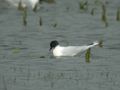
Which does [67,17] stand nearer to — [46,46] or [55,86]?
[46,46]

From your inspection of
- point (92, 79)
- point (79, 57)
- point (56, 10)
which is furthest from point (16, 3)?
point (92, 79)

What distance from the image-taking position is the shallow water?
12047 mm

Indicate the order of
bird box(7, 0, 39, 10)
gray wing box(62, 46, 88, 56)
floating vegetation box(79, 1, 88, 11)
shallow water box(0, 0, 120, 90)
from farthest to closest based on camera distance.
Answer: bird box(7, 0, 39, 10) → floating vegetation box(79, 1, 88, 11) → gray wing box(62, 46, 88, 56) → shallow water box(0, 0, 120, 90)

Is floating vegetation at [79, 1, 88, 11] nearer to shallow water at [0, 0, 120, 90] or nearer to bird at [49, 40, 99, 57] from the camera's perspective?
shallow water at [0, 0, 120, 90]

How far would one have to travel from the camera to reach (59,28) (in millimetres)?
18641

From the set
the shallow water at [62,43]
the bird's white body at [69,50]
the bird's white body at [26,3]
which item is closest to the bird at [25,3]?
the bird's white body at [26,3]

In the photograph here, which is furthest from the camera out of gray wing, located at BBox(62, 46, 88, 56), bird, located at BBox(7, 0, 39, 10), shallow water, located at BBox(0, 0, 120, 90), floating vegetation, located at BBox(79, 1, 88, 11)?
bird, located at BBox(7, 0, 39, 10)

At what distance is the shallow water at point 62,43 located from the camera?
1205 centimetres

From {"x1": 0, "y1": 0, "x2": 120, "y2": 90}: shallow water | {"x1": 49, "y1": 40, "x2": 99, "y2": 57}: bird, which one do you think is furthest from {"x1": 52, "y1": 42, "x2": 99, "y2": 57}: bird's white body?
{"x1": 0, "y1": 0, "x2": 120, "y2": 90}: shallow water

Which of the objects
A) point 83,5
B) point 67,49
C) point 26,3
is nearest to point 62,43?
point 67,49

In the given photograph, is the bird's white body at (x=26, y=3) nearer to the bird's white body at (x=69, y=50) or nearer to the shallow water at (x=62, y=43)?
the shallow water at (x=62, y=43)

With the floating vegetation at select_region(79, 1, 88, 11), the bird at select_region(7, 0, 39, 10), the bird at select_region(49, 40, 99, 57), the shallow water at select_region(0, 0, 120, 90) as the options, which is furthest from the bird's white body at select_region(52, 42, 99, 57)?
the bird at select_region(7, 0, 39, 10)

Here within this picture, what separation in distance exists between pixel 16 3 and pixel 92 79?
957 centimetres

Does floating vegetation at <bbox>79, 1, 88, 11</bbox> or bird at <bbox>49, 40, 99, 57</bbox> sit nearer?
bird at <bbox>49, 40, 99, 57</bbox>
